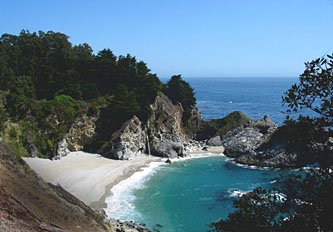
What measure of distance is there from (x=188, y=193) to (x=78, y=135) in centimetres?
1565

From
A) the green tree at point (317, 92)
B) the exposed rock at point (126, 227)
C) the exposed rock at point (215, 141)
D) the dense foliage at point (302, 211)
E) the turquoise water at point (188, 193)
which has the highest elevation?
the green tree at point (317, 92)

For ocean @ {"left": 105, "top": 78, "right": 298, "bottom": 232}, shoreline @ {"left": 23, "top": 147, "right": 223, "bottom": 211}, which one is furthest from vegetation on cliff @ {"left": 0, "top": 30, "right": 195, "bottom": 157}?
ocean @ {"left": 105, "top": 78, "right": 298, "bottom": 232}

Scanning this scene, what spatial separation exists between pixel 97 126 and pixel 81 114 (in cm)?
246

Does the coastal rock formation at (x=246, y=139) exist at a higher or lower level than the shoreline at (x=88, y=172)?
higher

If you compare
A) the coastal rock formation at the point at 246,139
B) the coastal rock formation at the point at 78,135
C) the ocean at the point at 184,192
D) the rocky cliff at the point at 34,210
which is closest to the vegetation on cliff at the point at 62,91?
the coastal rock formation at the point at 78,135

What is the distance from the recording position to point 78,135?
3412cm

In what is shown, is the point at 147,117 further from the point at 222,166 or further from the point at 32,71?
the point at 32,71

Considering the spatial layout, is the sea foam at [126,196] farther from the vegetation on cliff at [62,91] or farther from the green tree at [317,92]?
the green tree at [317,92]

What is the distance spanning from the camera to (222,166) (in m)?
33.8

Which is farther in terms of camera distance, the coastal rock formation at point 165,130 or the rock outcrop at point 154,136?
the coastal rock formation at point 165,130

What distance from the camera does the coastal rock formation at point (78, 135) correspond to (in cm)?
3191

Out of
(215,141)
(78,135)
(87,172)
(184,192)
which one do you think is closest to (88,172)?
(87,172)

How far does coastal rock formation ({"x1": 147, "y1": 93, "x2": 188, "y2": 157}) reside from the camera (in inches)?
1479

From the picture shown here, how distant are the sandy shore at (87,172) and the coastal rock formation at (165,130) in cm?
420
